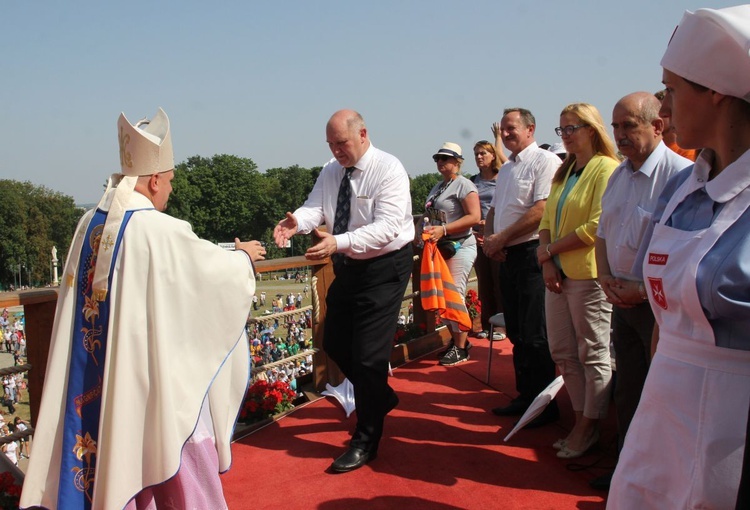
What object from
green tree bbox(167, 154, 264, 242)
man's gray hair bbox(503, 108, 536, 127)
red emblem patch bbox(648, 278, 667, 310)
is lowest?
red emblem patch bbox(648, 278, 667, 310)

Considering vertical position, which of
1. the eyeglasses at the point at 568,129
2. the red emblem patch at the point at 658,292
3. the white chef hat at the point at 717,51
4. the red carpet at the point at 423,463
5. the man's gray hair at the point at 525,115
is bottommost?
the red carpet at the point at 423,463

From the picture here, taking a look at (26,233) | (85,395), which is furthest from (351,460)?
(26,233)

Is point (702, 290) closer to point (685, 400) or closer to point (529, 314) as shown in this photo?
point (685, 400)

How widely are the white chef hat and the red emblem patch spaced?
49cm

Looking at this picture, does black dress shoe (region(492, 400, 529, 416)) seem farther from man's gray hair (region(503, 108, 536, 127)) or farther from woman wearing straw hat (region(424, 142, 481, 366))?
man's gray hair (region(503, 108, 536, 127))

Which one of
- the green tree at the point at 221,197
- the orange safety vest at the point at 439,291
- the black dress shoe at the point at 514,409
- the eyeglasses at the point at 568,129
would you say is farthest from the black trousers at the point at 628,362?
the green tree at the point at 221,197

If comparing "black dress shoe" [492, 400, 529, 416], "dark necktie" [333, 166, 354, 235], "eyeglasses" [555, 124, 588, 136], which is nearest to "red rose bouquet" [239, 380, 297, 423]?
"dark necktie" [333, 166, 354, 235]

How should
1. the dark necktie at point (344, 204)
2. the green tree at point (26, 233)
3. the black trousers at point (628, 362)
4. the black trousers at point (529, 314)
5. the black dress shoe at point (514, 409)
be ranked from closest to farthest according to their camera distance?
1. the black trousers at point (628, 362)
2. the dark necktie at point (344, 204)
3. the black trousers at point (529, 314)
4. the black dress shoe at point (514, 409)
5. the green tree at point (26, 233)

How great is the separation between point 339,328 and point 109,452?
187cm

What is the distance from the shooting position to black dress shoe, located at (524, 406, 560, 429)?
4.61 metres

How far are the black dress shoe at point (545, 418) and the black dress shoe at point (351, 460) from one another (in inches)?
47.5

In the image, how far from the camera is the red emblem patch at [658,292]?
1.73 metres

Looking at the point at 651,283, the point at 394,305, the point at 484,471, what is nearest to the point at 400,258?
the point at 394,305

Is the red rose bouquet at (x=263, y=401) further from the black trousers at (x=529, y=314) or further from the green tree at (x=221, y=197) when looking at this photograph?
the green tree at (x=221, y=197)
